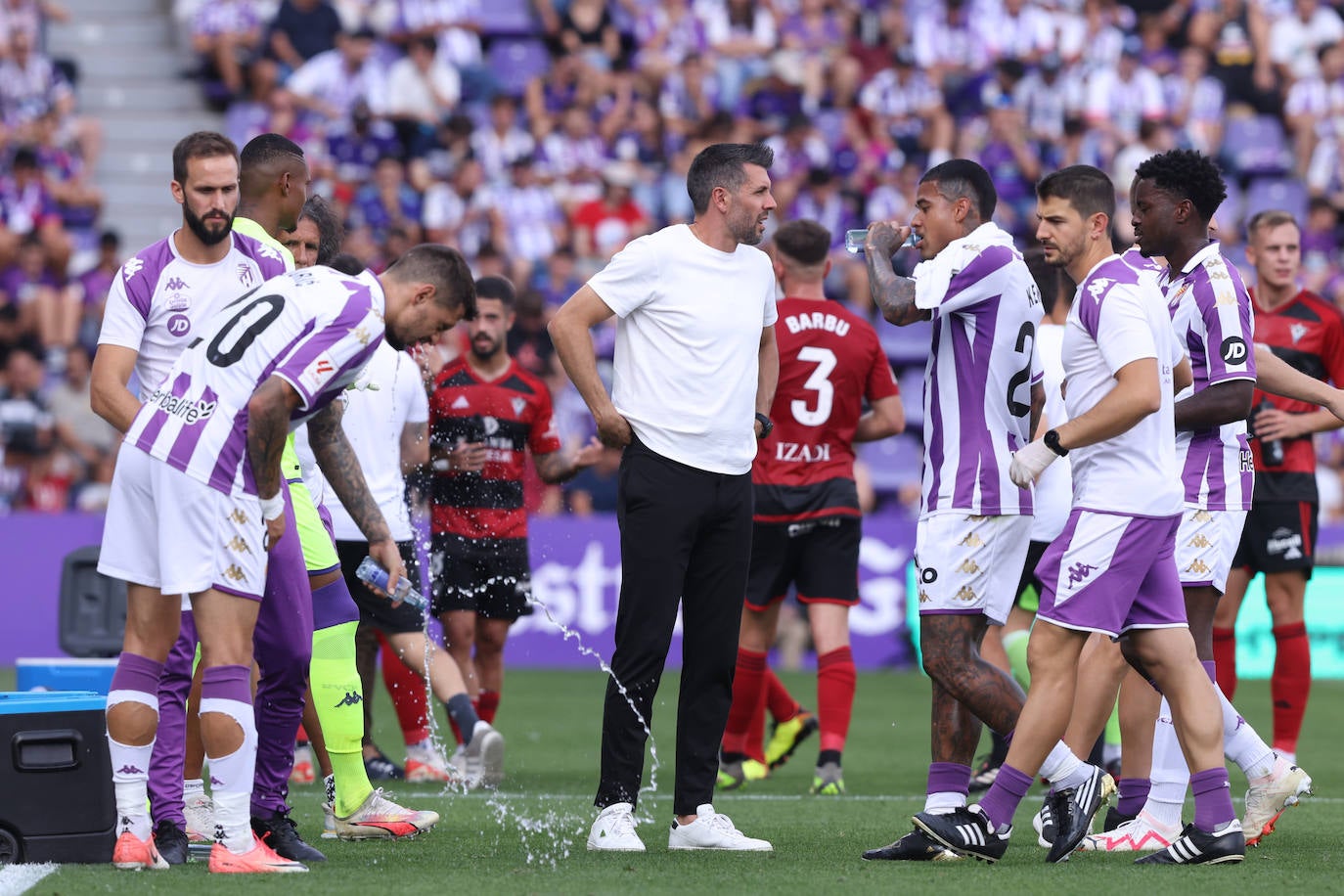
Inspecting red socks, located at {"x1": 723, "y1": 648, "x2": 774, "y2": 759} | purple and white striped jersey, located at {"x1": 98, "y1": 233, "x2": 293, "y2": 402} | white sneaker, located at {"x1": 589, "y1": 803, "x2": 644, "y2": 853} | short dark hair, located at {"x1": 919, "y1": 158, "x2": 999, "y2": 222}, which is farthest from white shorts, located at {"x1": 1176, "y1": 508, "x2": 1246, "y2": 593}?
purple and white striped jersey, located at {"x1": 98, "y1": 233, "x2": 293, "y2": 402}

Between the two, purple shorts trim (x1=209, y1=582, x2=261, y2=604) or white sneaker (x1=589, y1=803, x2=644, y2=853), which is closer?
purple shorts trim (x1=209, y1=582, x2=261, y2=604)

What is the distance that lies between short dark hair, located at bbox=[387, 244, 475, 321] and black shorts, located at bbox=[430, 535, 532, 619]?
3704 mm

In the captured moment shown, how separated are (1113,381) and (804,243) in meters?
3.03

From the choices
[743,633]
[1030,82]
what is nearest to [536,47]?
[1030,82]

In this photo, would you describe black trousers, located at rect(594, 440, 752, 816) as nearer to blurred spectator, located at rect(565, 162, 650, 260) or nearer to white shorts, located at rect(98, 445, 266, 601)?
white shorts, located at rect(98, 445, 266, 601)

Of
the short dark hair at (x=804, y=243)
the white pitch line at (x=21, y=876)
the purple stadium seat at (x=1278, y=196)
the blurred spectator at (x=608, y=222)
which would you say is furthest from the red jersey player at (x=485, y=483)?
the purple stadium seat at (x=1278, y=196)

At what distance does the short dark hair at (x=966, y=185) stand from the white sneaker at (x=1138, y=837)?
7.24ft

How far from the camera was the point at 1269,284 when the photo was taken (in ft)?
30.1

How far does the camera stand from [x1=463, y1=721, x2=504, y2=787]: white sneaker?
27.1 ft

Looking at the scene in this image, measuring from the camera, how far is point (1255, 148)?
2105 centimetres

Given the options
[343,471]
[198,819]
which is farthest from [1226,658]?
[198,819]

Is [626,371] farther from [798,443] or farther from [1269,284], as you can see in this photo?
[1269,284]

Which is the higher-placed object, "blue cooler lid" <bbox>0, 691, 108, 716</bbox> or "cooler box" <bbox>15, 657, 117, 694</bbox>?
"blue cooler lid" <bbox>0, 691, 108, 716</bbox>

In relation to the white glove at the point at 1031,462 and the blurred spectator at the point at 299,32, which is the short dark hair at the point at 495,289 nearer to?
the white glove at the point at 1031,462
